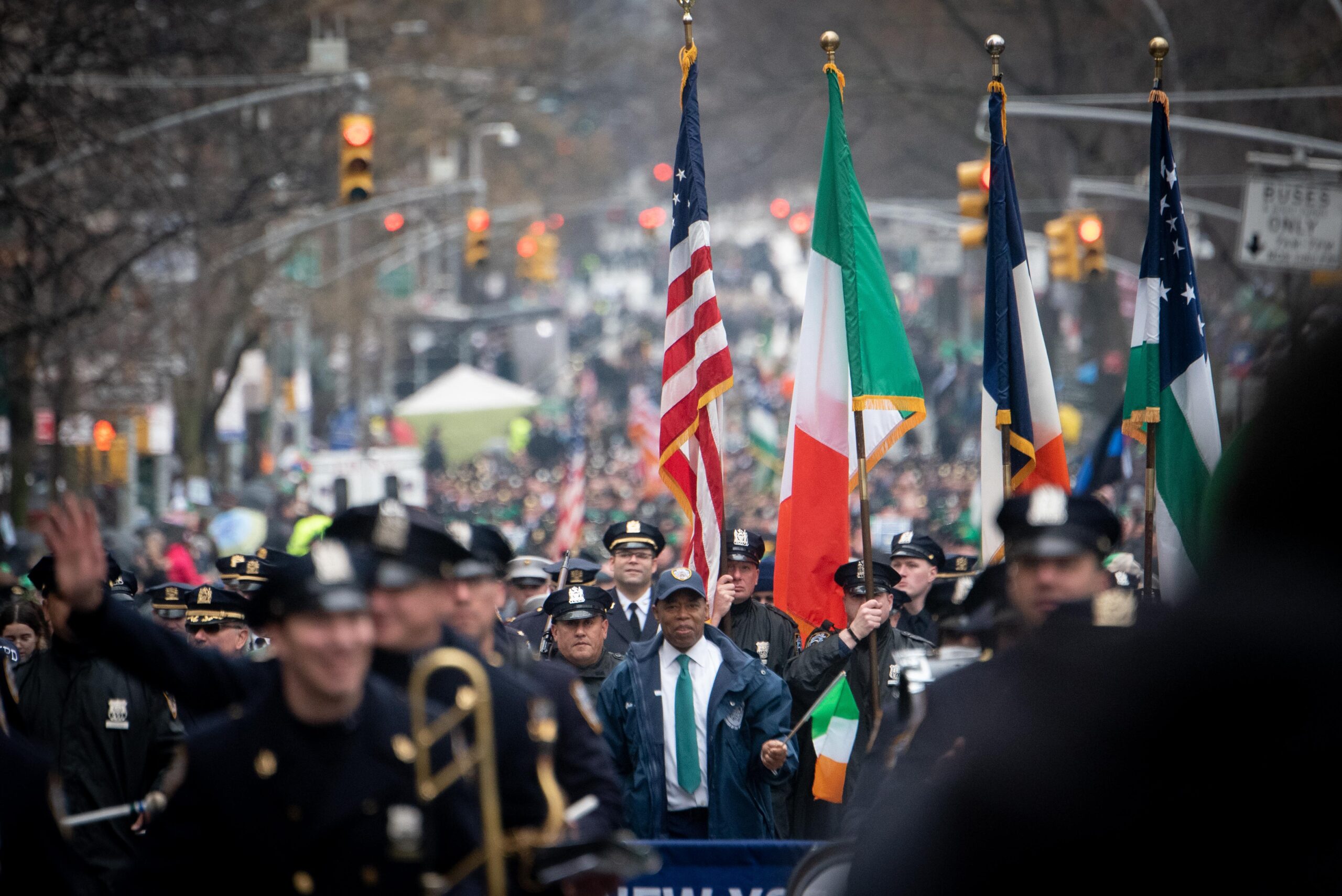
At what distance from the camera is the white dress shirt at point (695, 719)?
782cm

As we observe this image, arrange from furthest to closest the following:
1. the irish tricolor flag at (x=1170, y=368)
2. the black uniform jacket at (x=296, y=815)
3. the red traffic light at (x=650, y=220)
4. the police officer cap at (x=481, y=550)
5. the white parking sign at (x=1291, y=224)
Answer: the red traffic light at (x=650, y=220)
the white parking sign at (x=1291, y=224)
the irish tricolor flag at (x=1170, y=368)
the police officer cap at (x=481, y=550)
the black uniform jacket at (x=296, y=815)

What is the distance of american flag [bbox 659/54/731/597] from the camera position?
8.98m

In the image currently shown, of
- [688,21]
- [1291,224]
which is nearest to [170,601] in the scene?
[688,21]

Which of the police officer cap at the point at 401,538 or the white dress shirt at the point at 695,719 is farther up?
the police officer cap at the point at 401,538

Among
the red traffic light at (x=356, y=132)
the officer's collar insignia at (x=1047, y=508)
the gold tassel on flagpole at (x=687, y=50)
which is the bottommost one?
the officer's collar insignia at (x=1047, y=508)

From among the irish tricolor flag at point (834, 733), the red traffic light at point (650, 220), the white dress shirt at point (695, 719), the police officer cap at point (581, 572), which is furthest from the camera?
the red traffic light at point (650, 220)

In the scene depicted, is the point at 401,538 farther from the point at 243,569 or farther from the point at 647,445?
the point at 647,445

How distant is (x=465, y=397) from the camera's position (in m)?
39.9

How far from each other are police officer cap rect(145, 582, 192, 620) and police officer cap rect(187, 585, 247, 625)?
0.67 meters

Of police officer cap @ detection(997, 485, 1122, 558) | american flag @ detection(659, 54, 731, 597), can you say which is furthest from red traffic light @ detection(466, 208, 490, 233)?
police officer cap @ detection(997, 485, 1122, 558)

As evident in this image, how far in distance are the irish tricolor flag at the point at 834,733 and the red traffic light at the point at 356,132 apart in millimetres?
15302

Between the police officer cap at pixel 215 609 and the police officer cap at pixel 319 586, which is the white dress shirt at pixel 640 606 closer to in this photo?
the police officer cap at pixel 215 609

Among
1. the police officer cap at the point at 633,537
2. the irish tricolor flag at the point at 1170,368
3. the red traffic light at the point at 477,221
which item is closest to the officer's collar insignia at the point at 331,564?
the irish tricolor flag at the point at 1170,368

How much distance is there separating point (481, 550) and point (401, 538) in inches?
31.0
